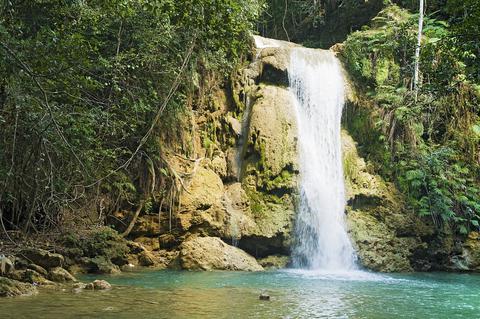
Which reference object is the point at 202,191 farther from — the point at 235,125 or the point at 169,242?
the point at 235,125

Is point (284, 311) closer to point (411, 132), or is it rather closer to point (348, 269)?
point (348, 269)

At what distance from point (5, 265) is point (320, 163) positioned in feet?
31.5

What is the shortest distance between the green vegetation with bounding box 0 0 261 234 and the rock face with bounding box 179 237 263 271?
87.7 inches

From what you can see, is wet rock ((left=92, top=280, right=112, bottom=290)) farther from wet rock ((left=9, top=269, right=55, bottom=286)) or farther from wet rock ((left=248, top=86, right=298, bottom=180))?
wet rock ((left=248, top=86, right=298, bottom=180))

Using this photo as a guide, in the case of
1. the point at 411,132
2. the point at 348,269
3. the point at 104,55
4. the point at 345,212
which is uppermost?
the point at 104,55

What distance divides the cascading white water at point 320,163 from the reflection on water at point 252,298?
2296 mm

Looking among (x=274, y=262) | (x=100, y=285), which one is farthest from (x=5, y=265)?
(x=274, y=262)

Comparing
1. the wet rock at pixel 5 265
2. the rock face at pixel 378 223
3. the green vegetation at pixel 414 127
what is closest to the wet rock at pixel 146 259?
the wet rock at pixel 5 265

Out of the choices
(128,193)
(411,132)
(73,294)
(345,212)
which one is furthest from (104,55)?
(411,132)

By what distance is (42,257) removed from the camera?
1012cm

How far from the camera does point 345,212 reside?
1530 centimetres

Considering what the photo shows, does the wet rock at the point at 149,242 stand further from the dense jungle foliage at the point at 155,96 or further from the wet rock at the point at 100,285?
the wet rock at the point at 100,285

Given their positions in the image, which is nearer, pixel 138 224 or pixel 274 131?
pixel 138 224

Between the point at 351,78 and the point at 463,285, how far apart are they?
816cm
